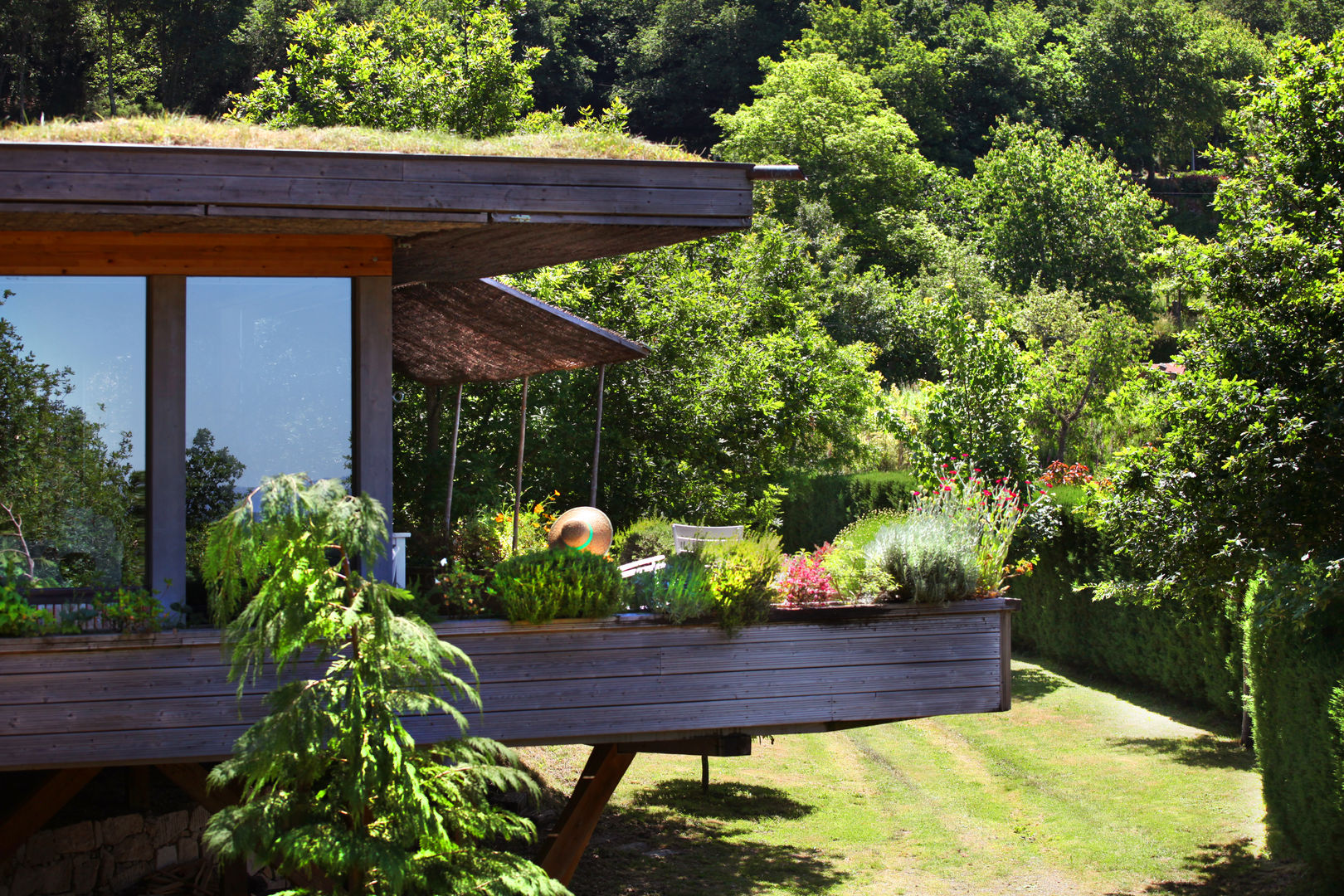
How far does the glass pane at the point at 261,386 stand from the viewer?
19.0ft

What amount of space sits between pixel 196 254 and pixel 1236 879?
32.4 ft

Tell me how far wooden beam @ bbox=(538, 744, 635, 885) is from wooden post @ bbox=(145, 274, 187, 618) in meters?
2.91

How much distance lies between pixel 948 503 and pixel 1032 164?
34389mm

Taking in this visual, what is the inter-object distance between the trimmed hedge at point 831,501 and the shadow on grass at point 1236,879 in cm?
1004

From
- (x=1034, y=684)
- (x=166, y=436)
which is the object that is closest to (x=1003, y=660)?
(x=166, y=436)

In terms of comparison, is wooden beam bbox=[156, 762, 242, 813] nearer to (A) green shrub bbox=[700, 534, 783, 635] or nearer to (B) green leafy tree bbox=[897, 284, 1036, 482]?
(A) green shrub bbox=[700, 534, 783, 635]

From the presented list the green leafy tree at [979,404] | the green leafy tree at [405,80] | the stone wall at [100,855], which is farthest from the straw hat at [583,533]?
the green leafy tree at [405,80]

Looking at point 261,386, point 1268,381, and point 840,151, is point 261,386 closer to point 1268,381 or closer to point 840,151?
point 1268,381

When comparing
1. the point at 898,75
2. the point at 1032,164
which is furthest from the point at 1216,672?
the point at 898,75

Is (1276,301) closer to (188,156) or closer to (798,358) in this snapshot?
(188,156)

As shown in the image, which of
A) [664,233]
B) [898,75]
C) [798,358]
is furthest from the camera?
→ [898,75]

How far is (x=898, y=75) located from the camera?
1831 inches

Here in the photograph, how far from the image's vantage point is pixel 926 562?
6129mm

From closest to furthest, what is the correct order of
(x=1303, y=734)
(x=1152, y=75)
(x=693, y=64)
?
(x=1303, y=734), (x=693, y=64), (x=1152, y=75)
